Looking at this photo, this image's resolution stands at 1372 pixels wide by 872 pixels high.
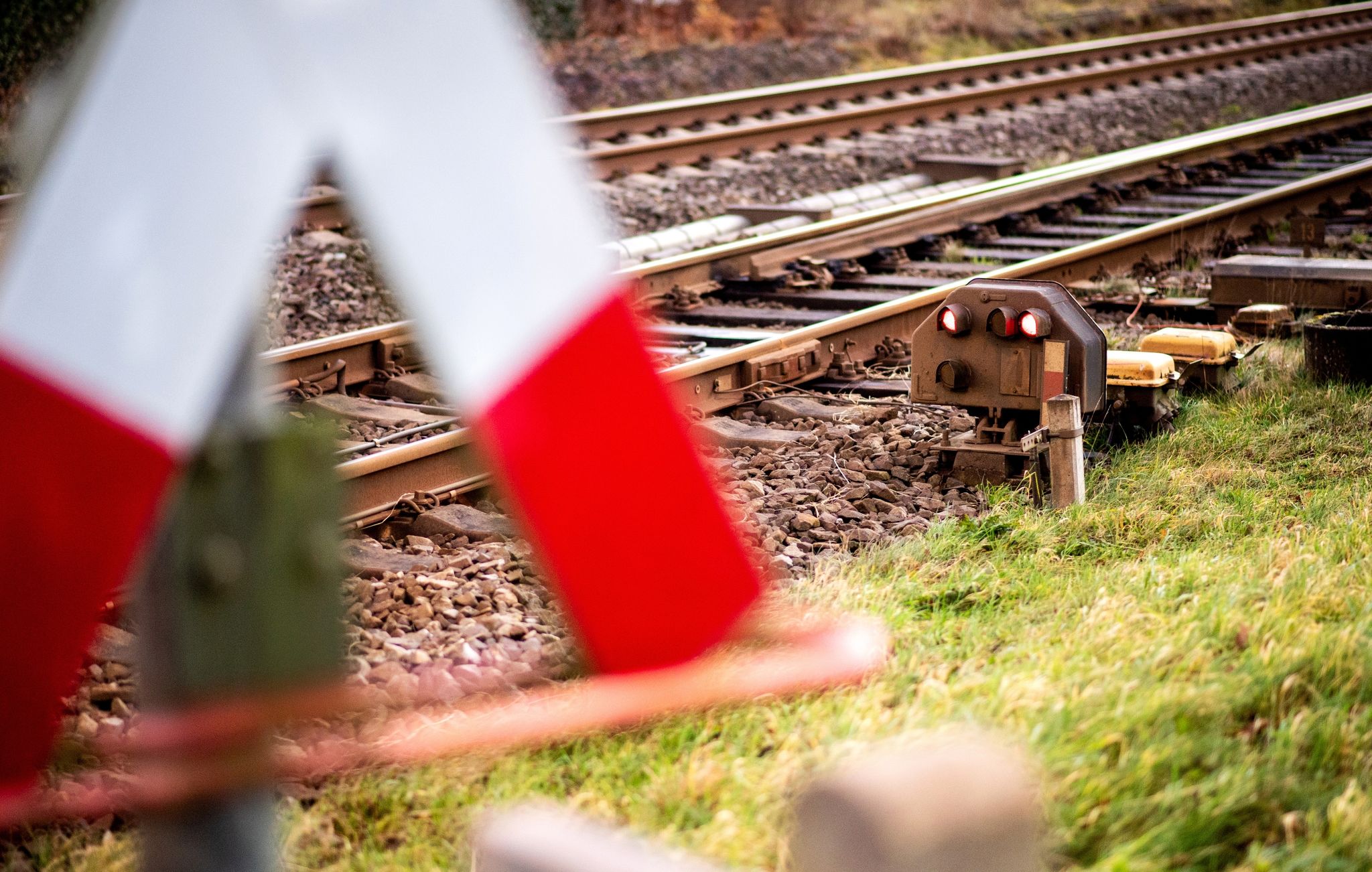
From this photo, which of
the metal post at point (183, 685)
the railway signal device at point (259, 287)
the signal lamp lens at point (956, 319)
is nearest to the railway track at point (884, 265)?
the signal lamp lens at point (956, 319)

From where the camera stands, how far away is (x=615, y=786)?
9.84 ft

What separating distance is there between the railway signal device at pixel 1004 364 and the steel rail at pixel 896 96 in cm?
672

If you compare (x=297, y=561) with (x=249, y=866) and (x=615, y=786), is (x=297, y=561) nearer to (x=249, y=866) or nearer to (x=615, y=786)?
(x=249, y=866)

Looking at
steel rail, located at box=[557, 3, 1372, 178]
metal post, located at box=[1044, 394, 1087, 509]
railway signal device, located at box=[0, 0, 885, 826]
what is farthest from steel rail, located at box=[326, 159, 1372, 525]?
steel rail, located at box=[557, 3, 1372, 178]

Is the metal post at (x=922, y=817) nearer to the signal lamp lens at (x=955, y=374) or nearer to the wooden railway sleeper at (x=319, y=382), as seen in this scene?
the signal lamp lens at (x=955, y=374)

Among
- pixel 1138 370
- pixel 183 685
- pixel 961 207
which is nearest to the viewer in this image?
pixel 183 685

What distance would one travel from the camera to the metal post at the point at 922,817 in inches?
61.8

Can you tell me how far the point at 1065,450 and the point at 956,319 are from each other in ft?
2.40

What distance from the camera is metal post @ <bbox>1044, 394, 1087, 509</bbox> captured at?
15.7 ft

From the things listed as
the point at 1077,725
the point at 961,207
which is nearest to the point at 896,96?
the point at 961,207

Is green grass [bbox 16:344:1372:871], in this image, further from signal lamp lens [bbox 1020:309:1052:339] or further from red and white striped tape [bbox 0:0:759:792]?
red and white striped tape [bbox 0:0:759:792]

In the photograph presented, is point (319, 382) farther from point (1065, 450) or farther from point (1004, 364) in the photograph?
point (1065, 450)

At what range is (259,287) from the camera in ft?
4.41

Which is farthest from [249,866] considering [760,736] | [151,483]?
[760,736]
